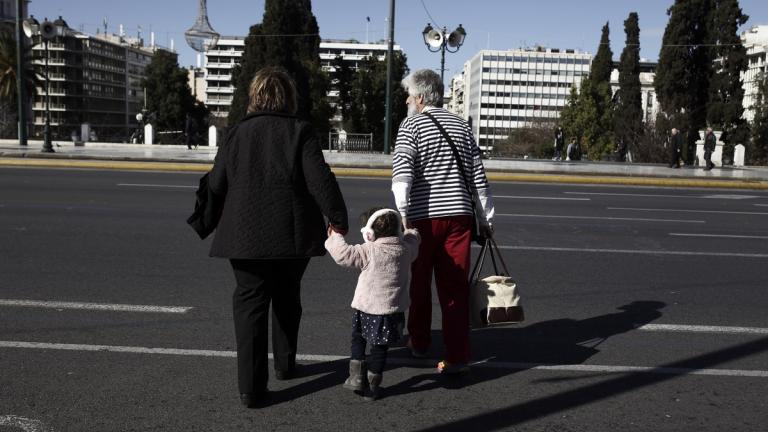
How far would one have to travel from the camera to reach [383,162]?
24.6 m

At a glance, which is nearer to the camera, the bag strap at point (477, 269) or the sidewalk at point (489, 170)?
the bag strap at point (477, 269)

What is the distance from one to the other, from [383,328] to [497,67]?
168 metres

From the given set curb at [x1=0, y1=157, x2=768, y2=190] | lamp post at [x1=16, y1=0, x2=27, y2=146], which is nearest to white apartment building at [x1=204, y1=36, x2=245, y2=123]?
lamp post at [x1=16, y1=0, x2=27, y2=146]

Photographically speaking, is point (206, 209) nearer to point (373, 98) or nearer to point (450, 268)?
point (450, 268)

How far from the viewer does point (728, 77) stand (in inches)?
1758

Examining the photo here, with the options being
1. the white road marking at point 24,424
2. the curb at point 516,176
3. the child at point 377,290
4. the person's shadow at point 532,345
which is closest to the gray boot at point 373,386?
the child at point 377,290

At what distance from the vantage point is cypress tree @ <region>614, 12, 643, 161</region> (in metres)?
53.8

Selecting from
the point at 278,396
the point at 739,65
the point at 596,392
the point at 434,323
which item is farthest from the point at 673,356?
the point at 739,65

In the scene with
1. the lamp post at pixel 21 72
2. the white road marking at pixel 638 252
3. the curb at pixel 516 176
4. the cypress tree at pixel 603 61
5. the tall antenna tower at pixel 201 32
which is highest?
the cypress tree at pixel 603 61

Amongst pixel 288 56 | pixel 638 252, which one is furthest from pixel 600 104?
pixel 638 252

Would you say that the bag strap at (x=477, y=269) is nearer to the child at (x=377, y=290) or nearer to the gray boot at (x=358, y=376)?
the child at (x=377, y=290)

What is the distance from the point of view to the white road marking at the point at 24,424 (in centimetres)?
354

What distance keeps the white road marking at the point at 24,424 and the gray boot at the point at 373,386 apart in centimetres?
164

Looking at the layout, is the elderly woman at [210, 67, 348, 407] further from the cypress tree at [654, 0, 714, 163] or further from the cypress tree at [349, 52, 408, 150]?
the cypress tree at [654, 0, 714, 163]
